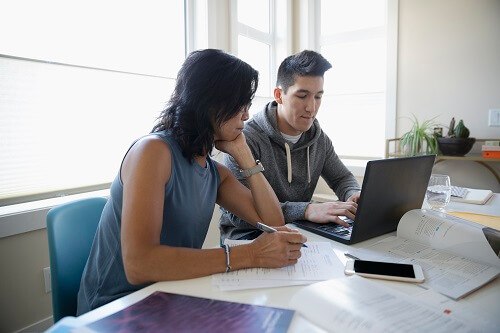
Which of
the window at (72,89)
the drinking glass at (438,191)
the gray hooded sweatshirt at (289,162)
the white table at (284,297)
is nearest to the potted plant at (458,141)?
the gray hooded sweatshirt at (289,162)

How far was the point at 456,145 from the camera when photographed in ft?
7.91

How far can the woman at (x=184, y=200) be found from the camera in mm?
808

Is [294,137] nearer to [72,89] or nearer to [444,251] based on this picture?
[444,251]

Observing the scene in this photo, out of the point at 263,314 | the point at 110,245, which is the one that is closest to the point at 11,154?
the point at 110,245

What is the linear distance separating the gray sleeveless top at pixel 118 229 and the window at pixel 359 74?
2.46 meters

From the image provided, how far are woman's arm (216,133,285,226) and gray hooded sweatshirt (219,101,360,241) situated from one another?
0.16 meters

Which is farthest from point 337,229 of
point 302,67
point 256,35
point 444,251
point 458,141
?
point 256,35

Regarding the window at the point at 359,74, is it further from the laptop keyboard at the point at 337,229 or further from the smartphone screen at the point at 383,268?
the smartphone screen at the point at 383,268

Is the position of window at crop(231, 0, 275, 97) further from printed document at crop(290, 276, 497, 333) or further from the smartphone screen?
printed document at crop(290, 276, 497, 333)

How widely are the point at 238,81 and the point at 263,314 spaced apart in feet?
2.25

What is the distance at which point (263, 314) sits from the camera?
0.64 meters

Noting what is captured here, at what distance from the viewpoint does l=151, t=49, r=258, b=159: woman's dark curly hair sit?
1.03 metres

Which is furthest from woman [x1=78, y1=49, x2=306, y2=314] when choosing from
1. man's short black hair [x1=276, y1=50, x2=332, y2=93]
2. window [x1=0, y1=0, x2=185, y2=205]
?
window [x1=0, y1=0, x2=185, y2=205]

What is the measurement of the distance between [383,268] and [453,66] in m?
2.48
